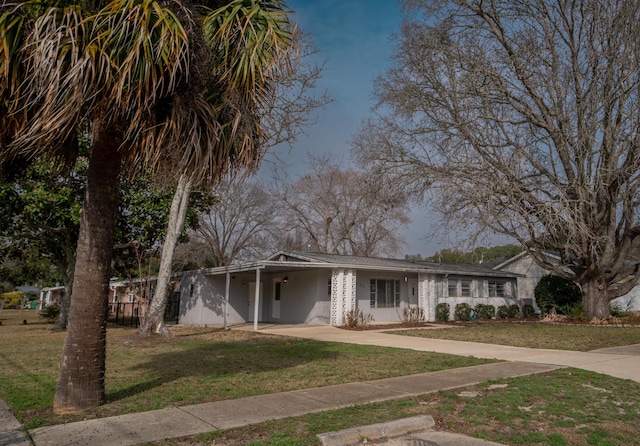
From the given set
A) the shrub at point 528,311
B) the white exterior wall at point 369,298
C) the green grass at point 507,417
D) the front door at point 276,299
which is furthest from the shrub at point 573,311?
the green grass at point 507,417

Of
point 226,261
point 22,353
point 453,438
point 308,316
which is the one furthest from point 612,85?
point 226,261

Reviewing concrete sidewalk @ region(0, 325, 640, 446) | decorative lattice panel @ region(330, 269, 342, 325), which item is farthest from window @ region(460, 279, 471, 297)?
concrete sidewalk @ region(0, 325, 640, 446)

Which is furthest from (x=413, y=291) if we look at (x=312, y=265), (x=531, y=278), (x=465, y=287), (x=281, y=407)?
(x=281, y=407)

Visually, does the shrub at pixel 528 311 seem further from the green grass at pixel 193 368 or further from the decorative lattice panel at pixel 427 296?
the green grass at pixel 193 368

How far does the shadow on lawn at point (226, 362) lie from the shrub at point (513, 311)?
16.4m

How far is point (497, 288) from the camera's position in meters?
28.4

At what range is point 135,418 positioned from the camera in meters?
5.51

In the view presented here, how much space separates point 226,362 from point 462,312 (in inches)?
689

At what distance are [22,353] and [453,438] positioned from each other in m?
11.0

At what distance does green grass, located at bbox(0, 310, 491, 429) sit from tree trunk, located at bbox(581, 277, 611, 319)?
14218mm

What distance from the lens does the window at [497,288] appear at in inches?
1102

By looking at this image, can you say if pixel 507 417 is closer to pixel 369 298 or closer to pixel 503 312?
pixel 369 298

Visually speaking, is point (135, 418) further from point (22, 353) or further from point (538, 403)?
point (22, 353)

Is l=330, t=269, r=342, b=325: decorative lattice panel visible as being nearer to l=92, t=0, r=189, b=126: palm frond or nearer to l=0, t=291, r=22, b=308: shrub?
l=92, t=0, r=189, b=126: palm frond
